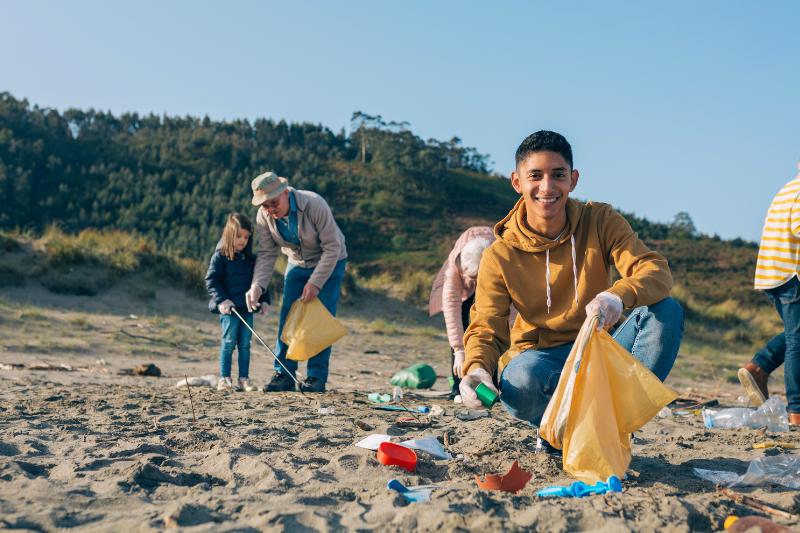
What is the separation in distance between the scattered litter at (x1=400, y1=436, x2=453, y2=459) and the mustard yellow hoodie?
1.72 feet

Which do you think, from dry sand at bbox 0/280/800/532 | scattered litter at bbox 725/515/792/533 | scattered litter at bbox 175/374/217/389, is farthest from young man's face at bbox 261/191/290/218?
scattered litter at bbox 725/515/792/533

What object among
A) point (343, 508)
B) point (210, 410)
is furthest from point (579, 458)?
point (210, 410)

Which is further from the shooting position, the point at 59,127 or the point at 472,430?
the point at 59,127

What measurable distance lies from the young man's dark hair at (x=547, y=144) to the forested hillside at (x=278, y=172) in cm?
1695

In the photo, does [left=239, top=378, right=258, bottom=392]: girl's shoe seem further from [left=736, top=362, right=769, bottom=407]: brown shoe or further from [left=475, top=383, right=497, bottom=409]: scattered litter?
[left=736, top=362, right=769, bottom=407]: brown shoe

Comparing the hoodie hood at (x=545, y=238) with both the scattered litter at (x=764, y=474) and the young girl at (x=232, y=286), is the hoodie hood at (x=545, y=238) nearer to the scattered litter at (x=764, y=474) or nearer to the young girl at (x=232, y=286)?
the scattered litter at (x=764, y=474)

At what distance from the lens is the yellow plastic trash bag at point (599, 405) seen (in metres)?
2.83

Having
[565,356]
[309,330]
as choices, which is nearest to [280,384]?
[309,330]

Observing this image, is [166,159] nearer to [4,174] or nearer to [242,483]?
[4,174]

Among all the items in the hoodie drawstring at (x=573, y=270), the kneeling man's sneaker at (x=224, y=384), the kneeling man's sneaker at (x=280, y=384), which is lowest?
the kneeling man's sneaker at (x=224, y=384)

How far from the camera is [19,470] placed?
2881 mm

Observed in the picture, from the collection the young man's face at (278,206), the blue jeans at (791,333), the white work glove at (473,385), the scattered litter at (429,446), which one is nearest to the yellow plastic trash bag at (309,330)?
the young man's face at (278,206)

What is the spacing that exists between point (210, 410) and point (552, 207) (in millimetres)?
2566

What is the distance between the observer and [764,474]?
3092 millimetres
